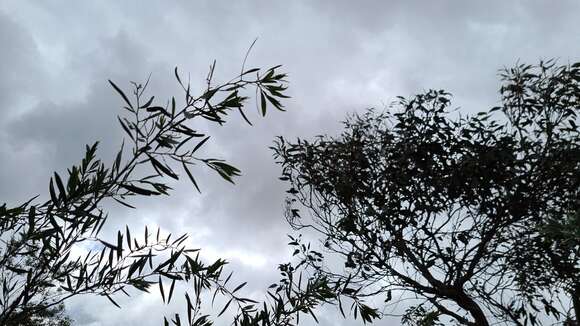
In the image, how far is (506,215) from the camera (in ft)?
24.4

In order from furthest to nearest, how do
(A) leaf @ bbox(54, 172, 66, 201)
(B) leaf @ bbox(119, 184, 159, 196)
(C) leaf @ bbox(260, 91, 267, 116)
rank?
1. (C) leaf @ bbox(260, 91, 267, 116)
2. (B) leaf @ bbox(119, 184, 159, 196)
3. (A) leaf @ bbox(54, 172, 66, 201)

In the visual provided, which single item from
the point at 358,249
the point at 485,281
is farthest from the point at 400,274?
the point at 485,281

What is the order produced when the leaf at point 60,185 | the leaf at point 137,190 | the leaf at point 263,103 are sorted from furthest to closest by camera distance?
the leaf at point 263,103, the leaf at point 137,190, the leaf at point 60,185

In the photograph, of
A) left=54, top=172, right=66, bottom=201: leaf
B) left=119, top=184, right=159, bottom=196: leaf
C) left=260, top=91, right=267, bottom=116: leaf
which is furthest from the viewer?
left=260, top=91, right=267, bottom=116: leaf

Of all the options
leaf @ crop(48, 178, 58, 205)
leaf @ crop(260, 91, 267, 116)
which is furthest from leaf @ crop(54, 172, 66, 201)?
leaf @ crop(260, 91, 267, 116)

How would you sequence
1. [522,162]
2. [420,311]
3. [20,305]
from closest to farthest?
[20,305], [522,162], [420,311]

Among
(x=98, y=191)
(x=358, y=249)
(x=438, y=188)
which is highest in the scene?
(x=438, y=188)

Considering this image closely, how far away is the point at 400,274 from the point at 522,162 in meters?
2.46

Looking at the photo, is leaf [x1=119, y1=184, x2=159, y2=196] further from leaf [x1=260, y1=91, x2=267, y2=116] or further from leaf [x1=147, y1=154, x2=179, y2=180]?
leaf [x1=260, y1=91, x2=267, y2=116]

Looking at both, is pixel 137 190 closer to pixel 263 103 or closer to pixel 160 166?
pixel 160 166

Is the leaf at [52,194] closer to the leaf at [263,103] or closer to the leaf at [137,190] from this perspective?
the leaf at [137,190]

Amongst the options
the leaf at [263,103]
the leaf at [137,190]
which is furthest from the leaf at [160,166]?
the leaf at [263,103]

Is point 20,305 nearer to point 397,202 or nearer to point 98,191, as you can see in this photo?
point 98,191

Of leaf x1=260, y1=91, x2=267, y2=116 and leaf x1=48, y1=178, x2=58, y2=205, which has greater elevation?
leaf x1=260, y1=91, x2=267, y2=116
